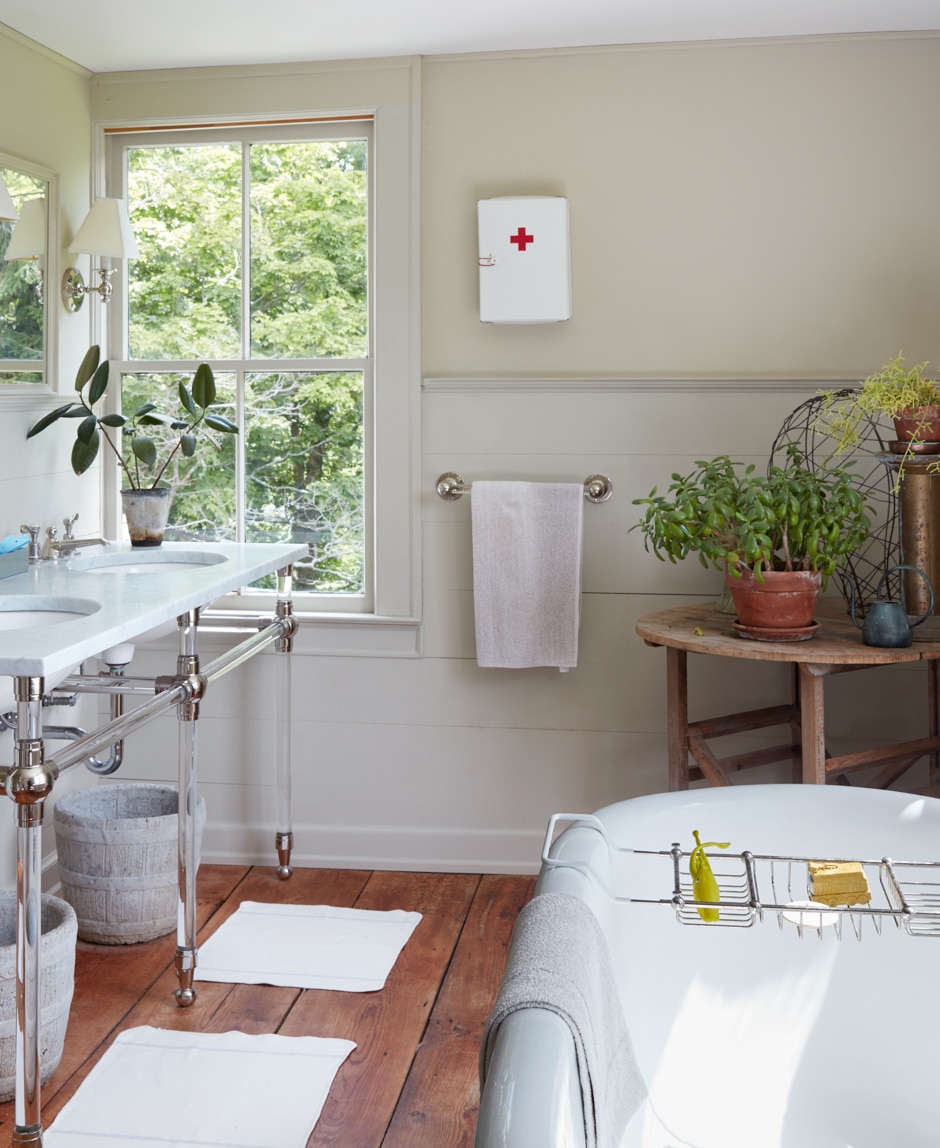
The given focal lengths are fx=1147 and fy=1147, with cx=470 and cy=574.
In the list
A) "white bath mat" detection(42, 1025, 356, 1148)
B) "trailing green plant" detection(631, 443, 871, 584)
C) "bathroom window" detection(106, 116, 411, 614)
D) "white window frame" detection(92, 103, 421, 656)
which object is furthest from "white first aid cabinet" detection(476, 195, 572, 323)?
"white bath mat" detection(42, 1025, 356, 1148)

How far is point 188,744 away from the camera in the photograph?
2381mm

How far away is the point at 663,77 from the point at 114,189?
1498 millimetres

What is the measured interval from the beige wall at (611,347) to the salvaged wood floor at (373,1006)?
0.19m

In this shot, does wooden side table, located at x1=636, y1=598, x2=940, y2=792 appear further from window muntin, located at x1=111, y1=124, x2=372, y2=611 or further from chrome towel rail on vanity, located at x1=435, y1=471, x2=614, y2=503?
window muntin, located at x1=111, y1=124, x2=372, y2=611

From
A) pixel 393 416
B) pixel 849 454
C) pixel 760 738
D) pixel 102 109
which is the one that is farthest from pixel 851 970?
pixel 102 109

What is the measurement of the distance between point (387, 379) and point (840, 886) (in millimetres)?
1888

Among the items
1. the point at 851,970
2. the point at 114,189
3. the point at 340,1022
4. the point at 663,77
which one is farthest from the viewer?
the point at 114,189

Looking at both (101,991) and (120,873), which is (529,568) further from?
(101,991)

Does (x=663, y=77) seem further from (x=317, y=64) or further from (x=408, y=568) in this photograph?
(x=408, y=568)

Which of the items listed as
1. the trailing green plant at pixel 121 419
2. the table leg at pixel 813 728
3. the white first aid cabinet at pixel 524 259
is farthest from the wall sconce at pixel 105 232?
the table leg at pixel 813 728

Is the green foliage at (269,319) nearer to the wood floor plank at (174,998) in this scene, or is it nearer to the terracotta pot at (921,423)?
the wood floor plank at (174,998)

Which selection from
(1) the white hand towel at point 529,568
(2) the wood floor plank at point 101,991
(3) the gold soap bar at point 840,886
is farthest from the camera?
(1) the white hand towel at point 529,568

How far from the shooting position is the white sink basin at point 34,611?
212 centimetres

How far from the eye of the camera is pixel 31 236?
276 cm
